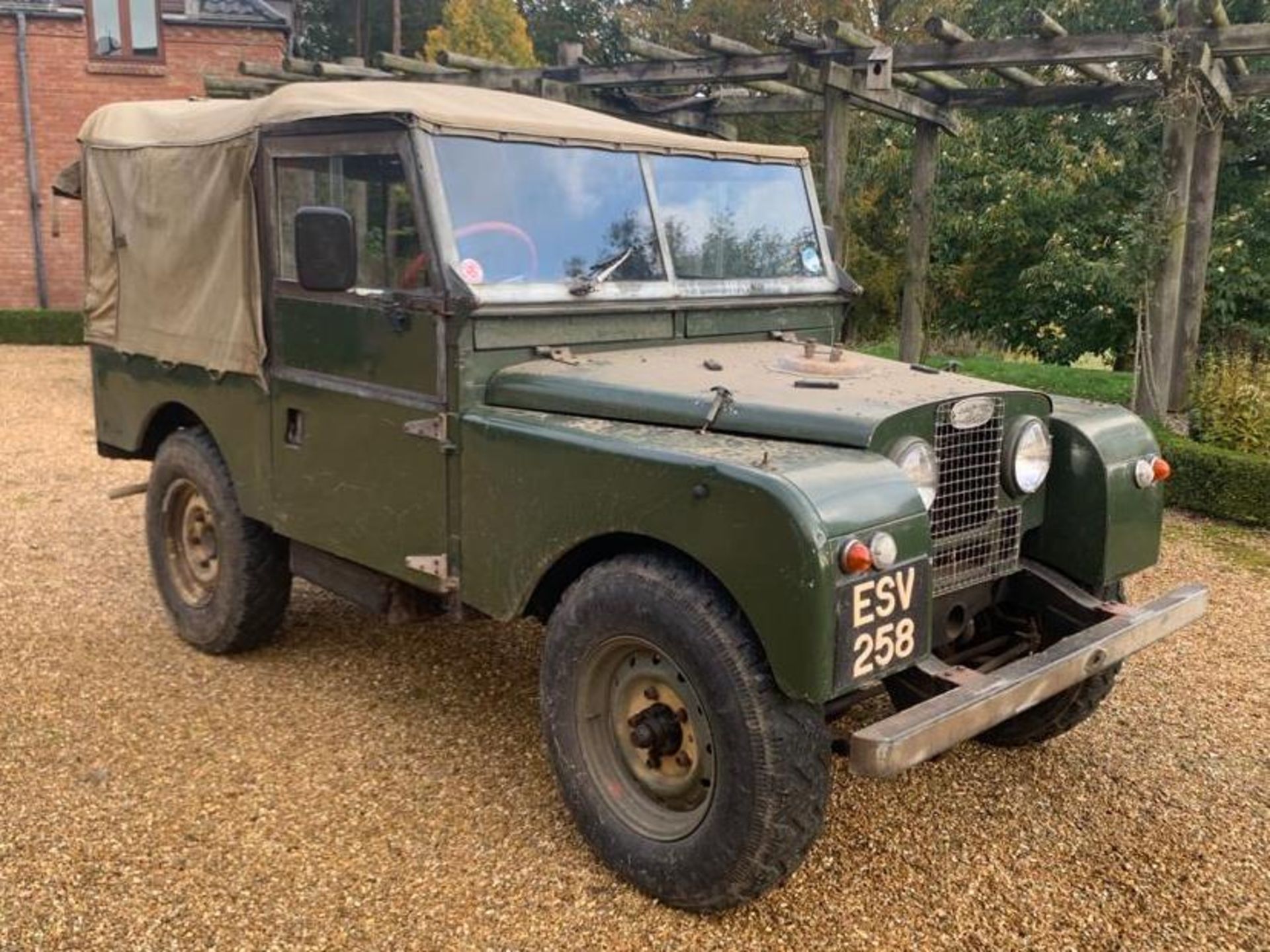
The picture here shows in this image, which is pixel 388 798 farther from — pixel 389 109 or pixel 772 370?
pixel 389 109

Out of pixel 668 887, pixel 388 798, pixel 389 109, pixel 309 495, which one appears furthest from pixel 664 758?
pixel 389 109

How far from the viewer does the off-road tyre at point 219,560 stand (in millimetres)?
4699

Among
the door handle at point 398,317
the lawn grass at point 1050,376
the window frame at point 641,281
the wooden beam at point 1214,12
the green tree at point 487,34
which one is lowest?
the lawn grass at point 1050,376

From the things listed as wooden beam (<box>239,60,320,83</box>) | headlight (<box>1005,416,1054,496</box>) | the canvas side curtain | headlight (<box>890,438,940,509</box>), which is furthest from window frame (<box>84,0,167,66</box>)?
headlight (<box>890,438,940,509</box>)

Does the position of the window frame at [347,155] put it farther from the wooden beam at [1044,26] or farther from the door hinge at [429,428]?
the wooden beam at [1044,26]

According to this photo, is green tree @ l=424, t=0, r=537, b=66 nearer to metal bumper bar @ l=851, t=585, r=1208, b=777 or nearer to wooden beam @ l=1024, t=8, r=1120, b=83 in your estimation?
wooden beam @ l=1024, t=8, r=1120, b=83

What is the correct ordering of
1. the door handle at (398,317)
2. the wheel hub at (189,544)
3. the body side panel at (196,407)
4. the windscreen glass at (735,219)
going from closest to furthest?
the door handle at (398,317), the windscreen glass at (735,219), the body side panel at (196,407), the wheel hub at (189,544)

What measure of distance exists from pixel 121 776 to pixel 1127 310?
11918 millimetres

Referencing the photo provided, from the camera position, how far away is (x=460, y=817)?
144 inches

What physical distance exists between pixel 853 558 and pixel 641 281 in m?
1.61

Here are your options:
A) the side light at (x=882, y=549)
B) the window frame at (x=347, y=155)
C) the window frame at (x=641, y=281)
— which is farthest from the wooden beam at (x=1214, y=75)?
the side light at (x=882, y=549)

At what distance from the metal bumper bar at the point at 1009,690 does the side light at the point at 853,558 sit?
0.39 m

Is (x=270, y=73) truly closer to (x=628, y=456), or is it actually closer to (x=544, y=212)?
(x=544, y=212)

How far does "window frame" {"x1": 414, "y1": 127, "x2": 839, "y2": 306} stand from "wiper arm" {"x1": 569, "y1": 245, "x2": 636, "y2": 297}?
0.8 inches
